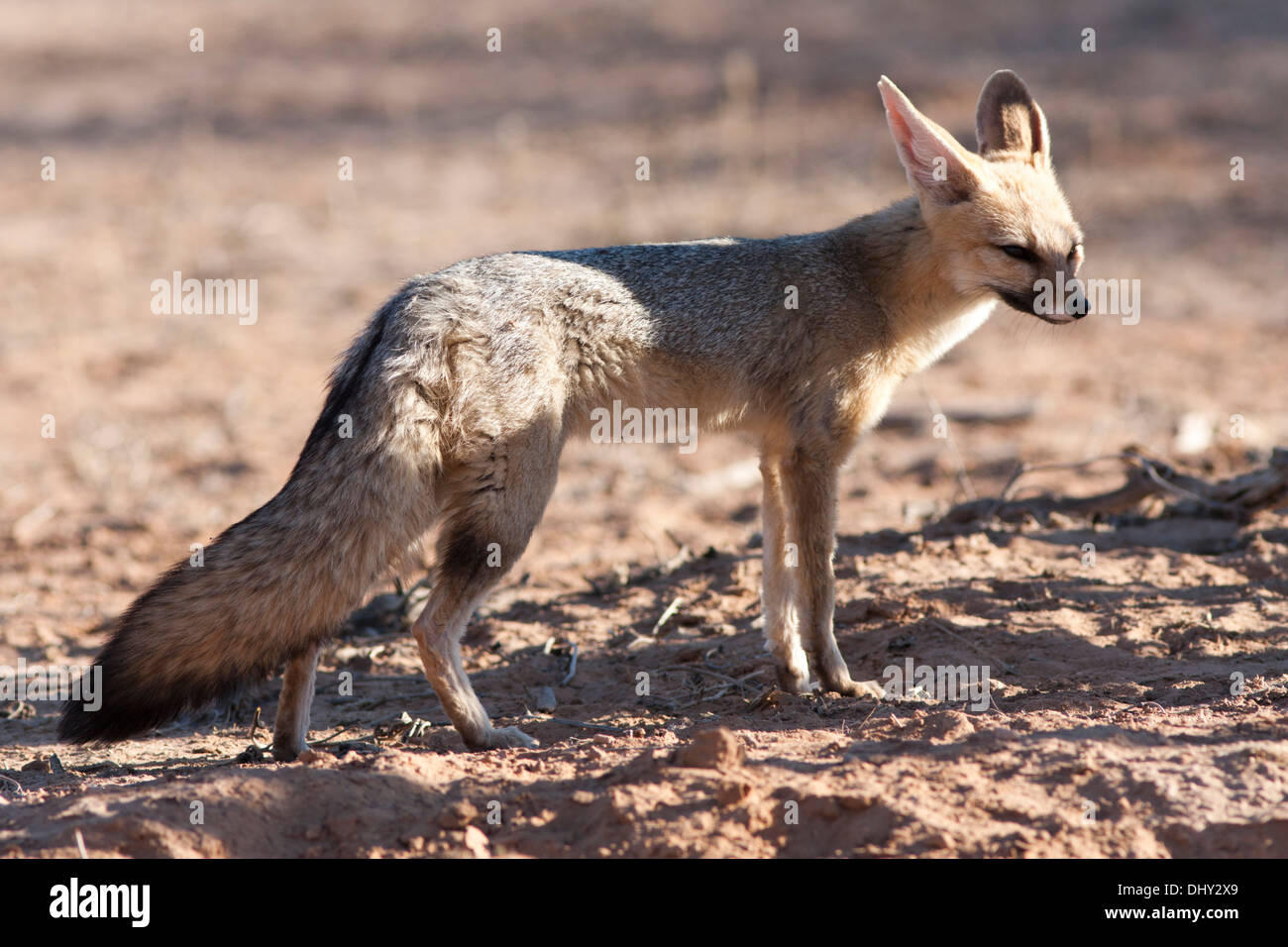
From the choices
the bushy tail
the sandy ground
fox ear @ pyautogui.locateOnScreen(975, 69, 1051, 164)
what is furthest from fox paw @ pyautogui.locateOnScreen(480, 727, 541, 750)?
fox ear @ pyautogui.locateOnScreen(975, 69, 1051, 164)

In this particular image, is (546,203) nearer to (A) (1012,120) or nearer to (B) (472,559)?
(A) (1012,120)

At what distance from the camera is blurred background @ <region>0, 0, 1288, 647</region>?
8969 millimetres

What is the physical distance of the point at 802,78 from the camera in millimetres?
18703

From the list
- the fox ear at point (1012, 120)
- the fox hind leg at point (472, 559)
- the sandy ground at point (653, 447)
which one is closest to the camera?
the sandy ground at point (653, 447)

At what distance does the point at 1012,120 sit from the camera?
19.7ft

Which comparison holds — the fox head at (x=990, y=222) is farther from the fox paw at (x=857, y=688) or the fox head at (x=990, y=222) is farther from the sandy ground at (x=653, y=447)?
the fox paw at (x=857, y=688)

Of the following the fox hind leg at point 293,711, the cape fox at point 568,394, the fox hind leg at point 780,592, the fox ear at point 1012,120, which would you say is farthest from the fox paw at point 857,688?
the fox ear at point 1012,120

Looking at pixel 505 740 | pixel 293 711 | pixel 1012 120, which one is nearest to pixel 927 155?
pixel 1012 120

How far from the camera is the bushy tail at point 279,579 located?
13.9 ft

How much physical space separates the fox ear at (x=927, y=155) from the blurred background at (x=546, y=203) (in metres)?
1.01

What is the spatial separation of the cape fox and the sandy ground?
386 mm
